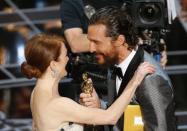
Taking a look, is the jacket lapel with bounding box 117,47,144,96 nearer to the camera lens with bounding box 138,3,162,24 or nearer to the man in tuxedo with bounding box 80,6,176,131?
the man in tuxedo with bounding box 80,6,176,131

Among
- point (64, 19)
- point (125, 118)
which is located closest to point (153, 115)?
point (125, 118)

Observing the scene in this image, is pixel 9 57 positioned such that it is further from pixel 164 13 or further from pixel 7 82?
pixel 164 13

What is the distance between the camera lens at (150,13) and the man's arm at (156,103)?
84cm

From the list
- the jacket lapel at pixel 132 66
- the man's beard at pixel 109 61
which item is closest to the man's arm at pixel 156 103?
the jacket lapel at pixel 132 66

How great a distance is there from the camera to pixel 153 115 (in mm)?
3004

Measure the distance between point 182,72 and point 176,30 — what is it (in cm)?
38

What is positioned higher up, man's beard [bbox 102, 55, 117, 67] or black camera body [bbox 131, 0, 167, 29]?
black camera body [bbox 131, 0, 167, 29]

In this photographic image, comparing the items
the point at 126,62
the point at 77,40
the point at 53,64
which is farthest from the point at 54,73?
the point at 77,40

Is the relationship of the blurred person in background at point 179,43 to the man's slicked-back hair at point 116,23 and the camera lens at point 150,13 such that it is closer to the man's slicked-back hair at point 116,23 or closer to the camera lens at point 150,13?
the camera lens at point 150,13

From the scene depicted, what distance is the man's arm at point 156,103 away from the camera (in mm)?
2994

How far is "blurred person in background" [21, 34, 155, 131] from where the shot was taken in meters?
3.06

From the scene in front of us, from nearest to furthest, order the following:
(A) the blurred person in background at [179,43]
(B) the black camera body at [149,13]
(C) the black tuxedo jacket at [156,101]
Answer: (C) the black tuxedo jacket at [156,101]
(B) the black camera body at [149,13]
(A) the blurred person in background at [179,43]

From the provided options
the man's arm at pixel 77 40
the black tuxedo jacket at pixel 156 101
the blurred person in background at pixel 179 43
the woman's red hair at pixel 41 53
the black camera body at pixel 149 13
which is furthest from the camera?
the blurred person in background at pixel 179 43

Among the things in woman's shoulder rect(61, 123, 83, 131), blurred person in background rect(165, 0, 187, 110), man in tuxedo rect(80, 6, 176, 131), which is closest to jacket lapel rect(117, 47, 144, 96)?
man in tuxedo rect(80, 6, 176, 131)
